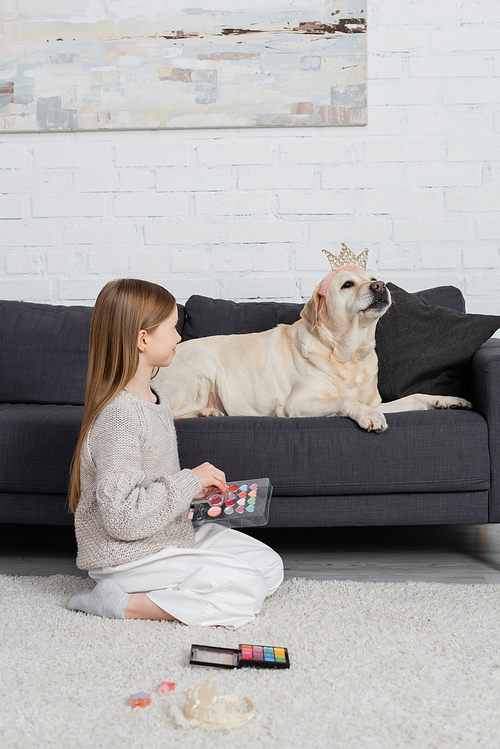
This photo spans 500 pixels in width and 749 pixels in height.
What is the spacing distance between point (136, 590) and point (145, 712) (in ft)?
1.59

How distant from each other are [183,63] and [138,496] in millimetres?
2584

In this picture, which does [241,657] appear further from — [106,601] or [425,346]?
[425,346]

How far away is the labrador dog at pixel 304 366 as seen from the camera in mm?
2381

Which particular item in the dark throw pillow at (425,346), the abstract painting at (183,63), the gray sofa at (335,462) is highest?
the abstract painting at (183,63)

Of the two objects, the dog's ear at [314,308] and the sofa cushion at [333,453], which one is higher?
the dog's ear at [314,308]

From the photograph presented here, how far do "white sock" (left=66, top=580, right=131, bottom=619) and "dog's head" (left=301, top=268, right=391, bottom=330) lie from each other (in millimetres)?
1240

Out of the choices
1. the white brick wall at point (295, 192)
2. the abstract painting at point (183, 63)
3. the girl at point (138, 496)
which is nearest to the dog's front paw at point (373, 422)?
the girl at point (138, 496)

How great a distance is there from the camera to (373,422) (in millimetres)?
2055

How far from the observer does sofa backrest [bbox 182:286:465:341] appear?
290cm

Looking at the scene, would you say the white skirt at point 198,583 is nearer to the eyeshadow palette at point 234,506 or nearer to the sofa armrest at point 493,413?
the eyeshadow palette at point 234,506

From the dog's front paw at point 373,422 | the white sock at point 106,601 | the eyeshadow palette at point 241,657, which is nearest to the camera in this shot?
the eyeshadow palette at point 241,657

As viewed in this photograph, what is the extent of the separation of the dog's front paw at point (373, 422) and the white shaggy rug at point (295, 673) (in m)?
0.47

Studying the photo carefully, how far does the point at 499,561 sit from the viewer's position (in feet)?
7.11

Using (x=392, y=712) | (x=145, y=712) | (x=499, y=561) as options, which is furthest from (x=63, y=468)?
(x=499, y=561)
